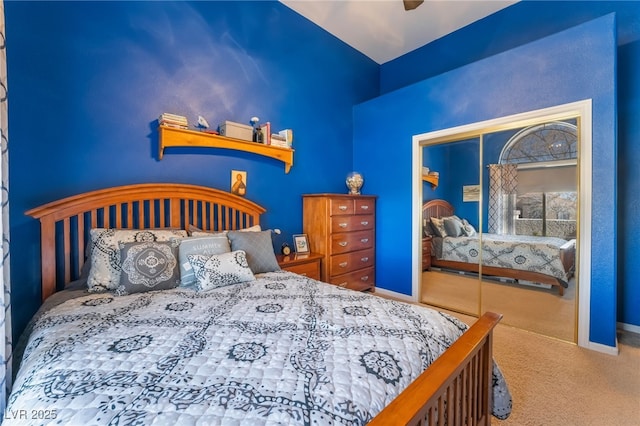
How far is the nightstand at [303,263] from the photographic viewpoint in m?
2.69

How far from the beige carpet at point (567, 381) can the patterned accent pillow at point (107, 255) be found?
2.40m

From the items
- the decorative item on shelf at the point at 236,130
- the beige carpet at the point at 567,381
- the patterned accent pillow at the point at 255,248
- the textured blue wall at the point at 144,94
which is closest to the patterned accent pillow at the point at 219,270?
the patterned accent pillow at the point at 255,248

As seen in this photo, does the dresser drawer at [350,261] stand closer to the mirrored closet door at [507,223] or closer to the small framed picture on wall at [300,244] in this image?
the small framed picture on wall at [300,244]

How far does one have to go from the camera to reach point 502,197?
2.84m

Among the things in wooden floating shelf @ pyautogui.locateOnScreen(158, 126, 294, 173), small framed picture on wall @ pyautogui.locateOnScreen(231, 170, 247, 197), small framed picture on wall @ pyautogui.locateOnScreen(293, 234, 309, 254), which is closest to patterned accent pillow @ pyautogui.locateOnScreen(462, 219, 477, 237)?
small framed picture on wall @ pyautogui.locateOnScreen(293, 234, 309, 254)

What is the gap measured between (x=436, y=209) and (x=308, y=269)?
173 cm

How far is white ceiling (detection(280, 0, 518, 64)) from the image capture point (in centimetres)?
315

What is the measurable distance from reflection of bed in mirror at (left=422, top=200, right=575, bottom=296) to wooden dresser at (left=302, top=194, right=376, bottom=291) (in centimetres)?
74

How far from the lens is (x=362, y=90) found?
4.18 meters

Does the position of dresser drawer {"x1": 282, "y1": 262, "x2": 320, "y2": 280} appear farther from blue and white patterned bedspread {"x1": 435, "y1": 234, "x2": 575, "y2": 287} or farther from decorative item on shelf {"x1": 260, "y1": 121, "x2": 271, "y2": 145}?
blue and white patterned bedspread {"x1": 435, "y1": 234, "x2": 575, "y2": 287}

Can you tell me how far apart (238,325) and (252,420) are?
1.95 ft

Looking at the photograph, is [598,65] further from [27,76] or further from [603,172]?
[27,76]

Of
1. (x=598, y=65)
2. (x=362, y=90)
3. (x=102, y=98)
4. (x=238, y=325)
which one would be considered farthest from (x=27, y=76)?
(x=598, y=65)

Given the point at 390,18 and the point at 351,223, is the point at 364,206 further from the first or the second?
the point at 390,18
